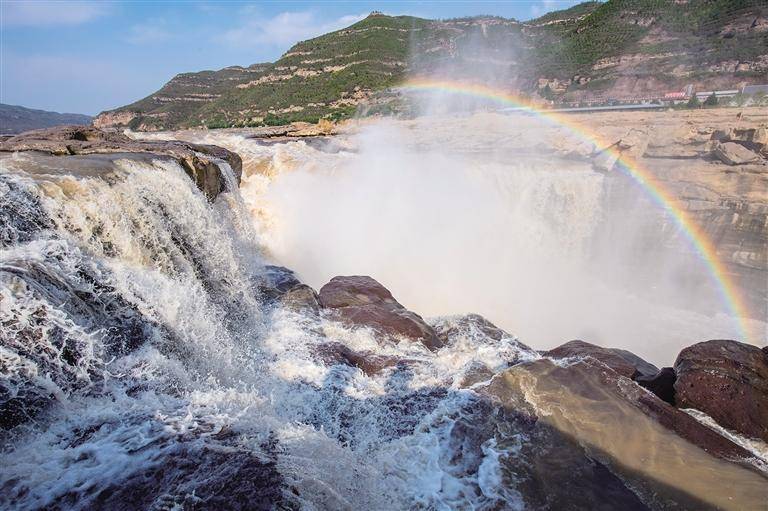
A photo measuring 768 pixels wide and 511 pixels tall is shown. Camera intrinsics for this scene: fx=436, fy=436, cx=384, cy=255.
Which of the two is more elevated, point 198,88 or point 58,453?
point 198,88

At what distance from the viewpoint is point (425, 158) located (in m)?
16.3

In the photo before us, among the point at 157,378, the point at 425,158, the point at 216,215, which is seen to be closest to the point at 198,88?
the point at 425,158

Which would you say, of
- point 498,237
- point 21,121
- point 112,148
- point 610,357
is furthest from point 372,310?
point 21,121

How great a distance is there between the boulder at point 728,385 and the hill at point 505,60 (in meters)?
32.9

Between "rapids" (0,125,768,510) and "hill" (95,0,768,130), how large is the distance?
104ft

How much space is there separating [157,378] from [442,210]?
12099mm

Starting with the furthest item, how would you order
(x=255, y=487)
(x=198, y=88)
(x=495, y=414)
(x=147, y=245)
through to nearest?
(x=198, y=88)
(x=147, y=245)
(x=495, y=414)
(x=255, y=487)

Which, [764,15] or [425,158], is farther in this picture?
[764,15]

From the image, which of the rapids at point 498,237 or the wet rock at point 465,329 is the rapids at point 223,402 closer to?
the wet rock at point 465,329

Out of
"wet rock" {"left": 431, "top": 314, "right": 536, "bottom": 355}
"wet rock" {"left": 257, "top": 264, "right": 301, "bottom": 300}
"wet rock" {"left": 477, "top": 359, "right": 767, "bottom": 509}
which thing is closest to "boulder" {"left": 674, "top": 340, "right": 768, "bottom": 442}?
"wet rock" {"left": 477, "top": 359, "right": 767, "bottom": 509}

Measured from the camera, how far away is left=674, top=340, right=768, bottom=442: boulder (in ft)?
15.4

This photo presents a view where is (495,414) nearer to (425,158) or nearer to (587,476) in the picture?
(587,476)

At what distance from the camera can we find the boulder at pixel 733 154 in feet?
39.9

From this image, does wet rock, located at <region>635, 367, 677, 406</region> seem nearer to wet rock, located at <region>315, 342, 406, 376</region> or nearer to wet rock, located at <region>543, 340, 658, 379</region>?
wet rock, located at <region>543, 340, 658, 379</region>
